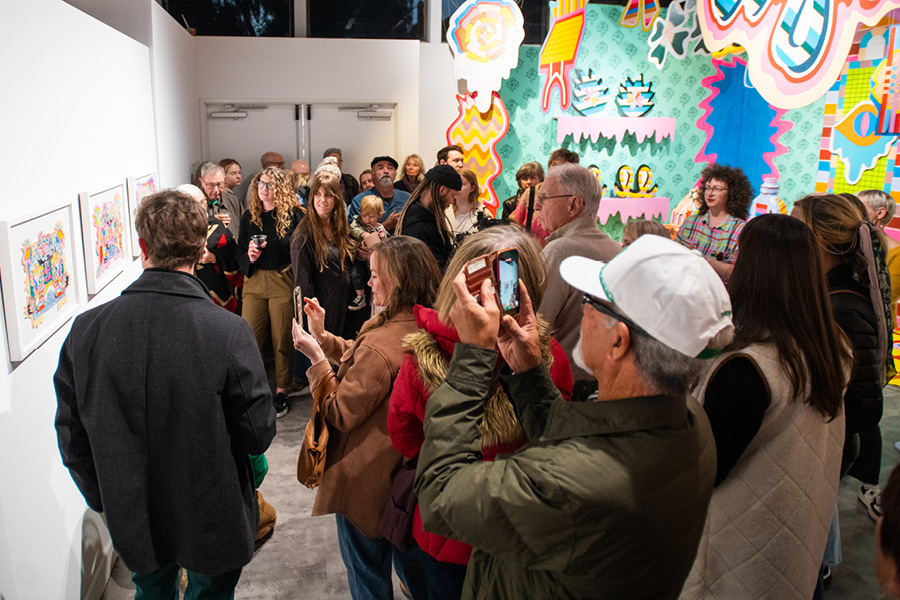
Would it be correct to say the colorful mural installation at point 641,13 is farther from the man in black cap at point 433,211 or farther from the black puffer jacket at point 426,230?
the black puffer jacket at point 426,230

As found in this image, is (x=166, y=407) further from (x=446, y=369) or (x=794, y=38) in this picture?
(x=794, y=38)

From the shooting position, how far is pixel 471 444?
48.3 inches

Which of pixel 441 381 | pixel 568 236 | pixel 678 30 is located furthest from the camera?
pixel 678 30

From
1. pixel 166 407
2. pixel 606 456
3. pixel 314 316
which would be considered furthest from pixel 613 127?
pixel 606 456

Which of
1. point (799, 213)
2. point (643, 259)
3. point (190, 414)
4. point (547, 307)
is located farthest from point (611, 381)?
point (799, 213)

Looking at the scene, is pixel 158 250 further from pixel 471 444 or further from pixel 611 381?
pixel 611 381

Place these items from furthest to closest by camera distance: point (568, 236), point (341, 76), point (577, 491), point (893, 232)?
point (341, 76) < point (893, 232) < point (568, 236) < point (577, 491)

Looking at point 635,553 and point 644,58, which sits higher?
point 644,58

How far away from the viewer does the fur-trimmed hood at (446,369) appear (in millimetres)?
1555

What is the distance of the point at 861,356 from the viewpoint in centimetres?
230

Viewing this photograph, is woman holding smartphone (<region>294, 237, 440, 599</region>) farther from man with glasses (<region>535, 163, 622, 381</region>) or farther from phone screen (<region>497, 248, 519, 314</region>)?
man with glasses (<region>535, 163, 622, 381</region>)

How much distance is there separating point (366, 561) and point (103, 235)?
6.31 ft

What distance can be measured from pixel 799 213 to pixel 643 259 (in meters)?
1.57

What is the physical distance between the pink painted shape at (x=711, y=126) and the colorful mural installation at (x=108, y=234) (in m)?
5.91
